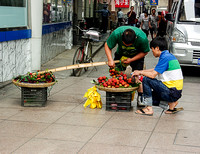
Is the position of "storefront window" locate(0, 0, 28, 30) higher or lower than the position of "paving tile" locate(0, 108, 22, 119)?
higher

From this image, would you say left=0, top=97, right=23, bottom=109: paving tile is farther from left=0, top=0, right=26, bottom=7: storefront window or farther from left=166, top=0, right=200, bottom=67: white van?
left=166, top=0, right=200, bottom=67: white van

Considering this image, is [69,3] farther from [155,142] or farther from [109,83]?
[155,142]

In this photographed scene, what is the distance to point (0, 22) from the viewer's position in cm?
841

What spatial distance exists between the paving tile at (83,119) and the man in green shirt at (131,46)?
0.98m

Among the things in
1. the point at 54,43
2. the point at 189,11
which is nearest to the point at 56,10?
the point at 54,43

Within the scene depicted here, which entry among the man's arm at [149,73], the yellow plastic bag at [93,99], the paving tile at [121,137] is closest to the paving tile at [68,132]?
the paving tile at [121,137]

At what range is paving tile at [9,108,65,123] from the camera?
238 inches

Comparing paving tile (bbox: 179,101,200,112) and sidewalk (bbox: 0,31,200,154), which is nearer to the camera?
sidewalk (bbox: 0,31,200,154)

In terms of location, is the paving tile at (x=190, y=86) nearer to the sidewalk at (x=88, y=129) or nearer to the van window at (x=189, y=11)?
the sidewalk at (x=88, y=129)

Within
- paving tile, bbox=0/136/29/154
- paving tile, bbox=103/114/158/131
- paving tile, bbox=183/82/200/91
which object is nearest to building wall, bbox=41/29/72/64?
paving tile, bbox=183/82/200/91

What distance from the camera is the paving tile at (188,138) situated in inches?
199

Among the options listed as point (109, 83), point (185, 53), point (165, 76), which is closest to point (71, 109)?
point (109, 83)

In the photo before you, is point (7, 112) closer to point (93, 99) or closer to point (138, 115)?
point (93, 99)

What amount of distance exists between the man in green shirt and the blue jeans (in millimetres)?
374
